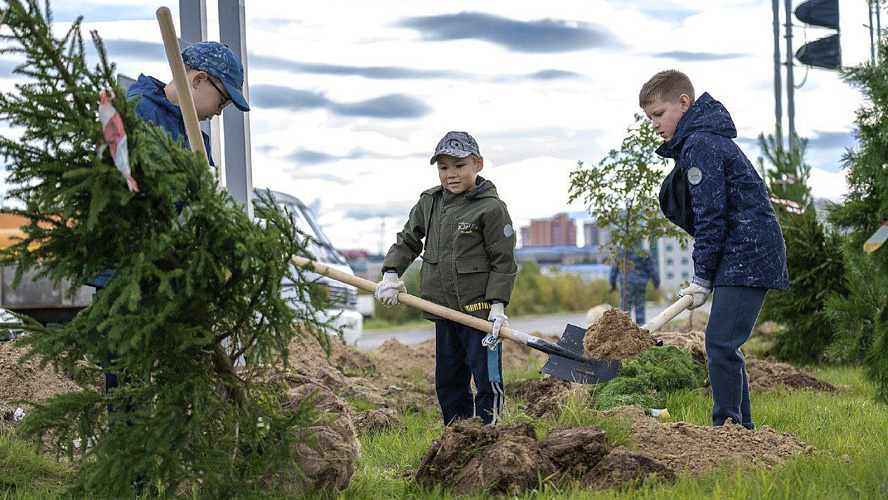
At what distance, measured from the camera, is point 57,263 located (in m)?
2.98

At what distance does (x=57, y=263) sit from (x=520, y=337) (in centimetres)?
248

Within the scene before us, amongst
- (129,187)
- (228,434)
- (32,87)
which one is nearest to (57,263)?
(129,187)

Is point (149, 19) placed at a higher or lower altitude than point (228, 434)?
higher

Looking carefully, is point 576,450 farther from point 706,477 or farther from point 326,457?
point 326,457

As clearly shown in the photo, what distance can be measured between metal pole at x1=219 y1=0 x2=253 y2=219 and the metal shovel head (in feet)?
8.74

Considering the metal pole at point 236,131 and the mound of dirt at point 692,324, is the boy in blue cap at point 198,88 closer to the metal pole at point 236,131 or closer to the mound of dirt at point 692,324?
the metal pole at point 236,131

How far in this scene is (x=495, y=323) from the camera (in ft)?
15.2

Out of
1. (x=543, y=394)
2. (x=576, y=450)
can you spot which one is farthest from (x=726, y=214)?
(x=543, y=394)

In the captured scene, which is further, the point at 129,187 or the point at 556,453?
the point at 556,453

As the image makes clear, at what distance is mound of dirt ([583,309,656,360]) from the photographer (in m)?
4.58

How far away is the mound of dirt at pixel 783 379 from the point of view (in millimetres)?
6898

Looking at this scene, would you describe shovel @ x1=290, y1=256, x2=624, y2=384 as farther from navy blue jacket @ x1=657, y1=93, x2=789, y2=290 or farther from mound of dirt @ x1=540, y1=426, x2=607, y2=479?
mound of dirt @ x1=540, y1=426, x2=607, y2=479

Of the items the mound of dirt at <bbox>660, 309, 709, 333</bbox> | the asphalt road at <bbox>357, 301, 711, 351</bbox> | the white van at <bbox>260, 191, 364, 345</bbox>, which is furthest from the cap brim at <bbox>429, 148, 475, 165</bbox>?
the asphalt road at <bbox>357, 301, 711, 351</bbox>

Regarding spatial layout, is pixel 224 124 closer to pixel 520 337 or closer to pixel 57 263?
pixel 520 337
